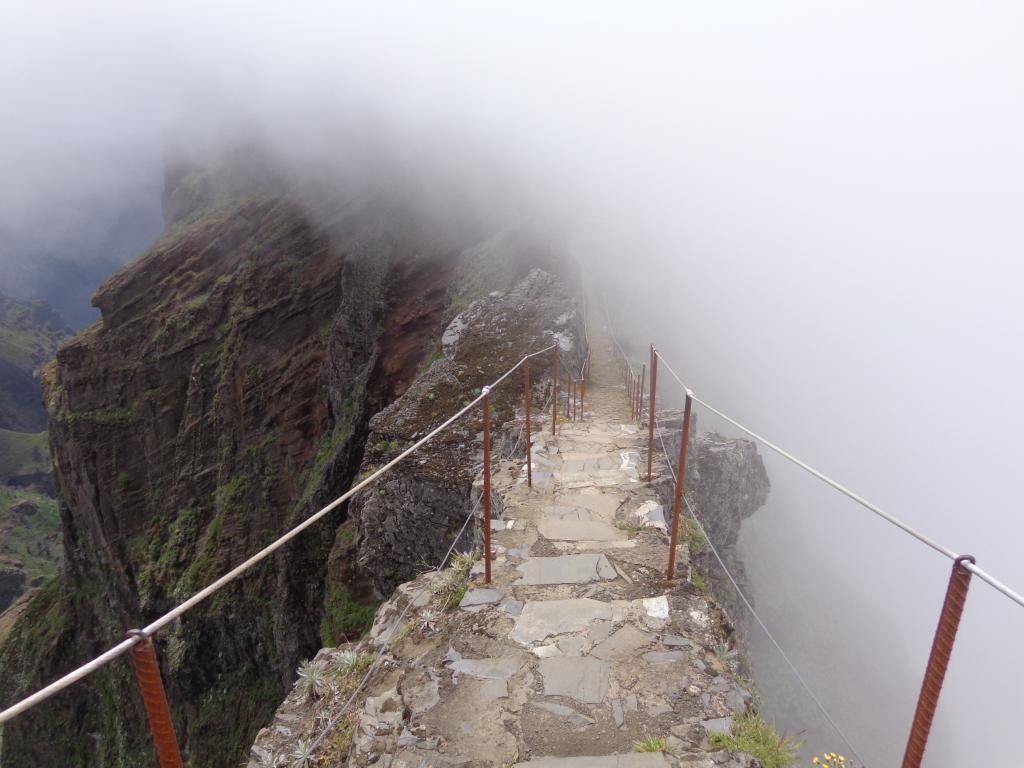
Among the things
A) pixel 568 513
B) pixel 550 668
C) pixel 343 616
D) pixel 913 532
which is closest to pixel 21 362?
pixel 343 616

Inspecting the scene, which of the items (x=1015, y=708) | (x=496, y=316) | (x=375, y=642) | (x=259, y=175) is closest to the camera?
(x=375, y=642)

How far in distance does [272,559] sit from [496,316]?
15.2m

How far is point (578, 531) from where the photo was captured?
680 centimetres

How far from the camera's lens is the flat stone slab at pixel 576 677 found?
429cm

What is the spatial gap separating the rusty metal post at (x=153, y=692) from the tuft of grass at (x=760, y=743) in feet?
10.4

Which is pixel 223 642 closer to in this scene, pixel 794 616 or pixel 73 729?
pixel 73 729

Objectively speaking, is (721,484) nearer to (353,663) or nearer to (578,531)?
(578,531)

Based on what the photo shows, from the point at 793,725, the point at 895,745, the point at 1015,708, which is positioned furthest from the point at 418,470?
the point at 1015,708

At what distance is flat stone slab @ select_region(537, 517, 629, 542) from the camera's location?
6641 millimetres

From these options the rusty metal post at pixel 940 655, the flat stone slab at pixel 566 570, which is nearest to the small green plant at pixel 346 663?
the flat stone slab at pixel 566 570

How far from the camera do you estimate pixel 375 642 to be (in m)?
5.50

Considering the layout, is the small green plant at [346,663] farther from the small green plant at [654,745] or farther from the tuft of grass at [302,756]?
the small green plant at [654,745]

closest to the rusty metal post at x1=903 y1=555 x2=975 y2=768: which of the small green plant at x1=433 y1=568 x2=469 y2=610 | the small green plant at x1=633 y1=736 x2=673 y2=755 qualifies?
the small green plant at x1=633 y1=736 x2=673 y2=755

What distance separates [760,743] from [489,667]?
77.5 inches
